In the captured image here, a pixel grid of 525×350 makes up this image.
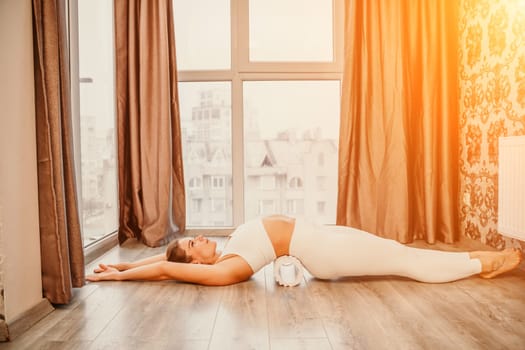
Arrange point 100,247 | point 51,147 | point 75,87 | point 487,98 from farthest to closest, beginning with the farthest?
point 100,247 < point 487,98 < point 75,87 < point 51,147

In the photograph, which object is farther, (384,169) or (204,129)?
(204,129)

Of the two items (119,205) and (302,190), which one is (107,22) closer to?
(119,205)

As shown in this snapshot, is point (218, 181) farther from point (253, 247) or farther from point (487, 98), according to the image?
point (487, 98)

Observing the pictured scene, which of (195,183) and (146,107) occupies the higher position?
(146,107)

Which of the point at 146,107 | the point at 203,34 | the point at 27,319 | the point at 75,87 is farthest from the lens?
the point at 203,34

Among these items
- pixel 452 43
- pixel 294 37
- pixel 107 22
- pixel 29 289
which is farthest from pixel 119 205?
pixel 452 43

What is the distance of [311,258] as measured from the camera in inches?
84.1

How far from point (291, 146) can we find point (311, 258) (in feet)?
5.93

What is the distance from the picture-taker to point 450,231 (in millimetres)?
3230

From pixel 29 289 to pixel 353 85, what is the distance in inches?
101

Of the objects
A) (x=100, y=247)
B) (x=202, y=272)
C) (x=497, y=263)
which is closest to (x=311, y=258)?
(x=202, y=272)

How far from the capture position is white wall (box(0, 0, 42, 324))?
63.4 inches

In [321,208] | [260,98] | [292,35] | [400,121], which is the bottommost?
[321,208]

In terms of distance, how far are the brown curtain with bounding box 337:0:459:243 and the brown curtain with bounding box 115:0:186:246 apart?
137cm
